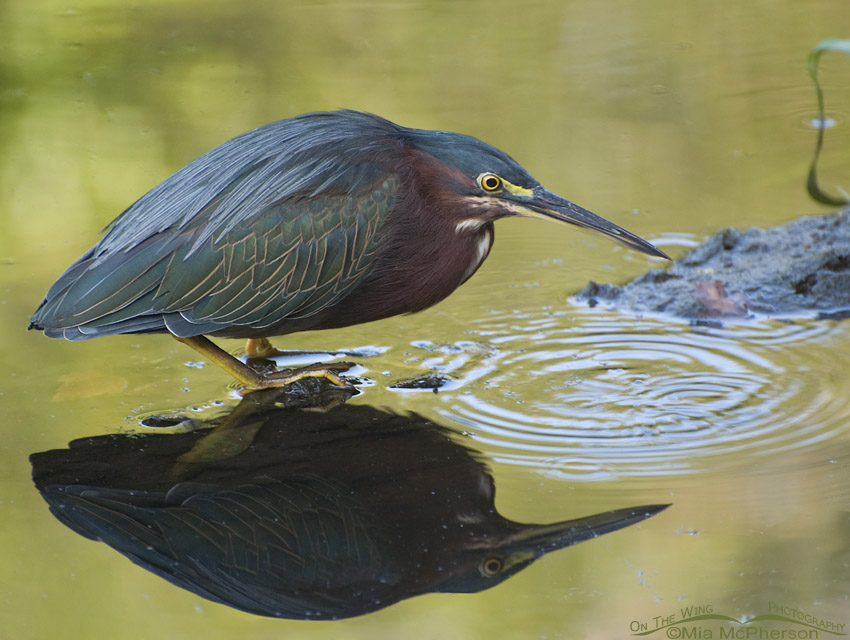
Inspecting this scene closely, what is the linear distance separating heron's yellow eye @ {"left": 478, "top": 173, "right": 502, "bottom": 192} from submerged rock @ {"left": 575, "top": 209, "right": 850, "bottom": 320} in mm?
1087

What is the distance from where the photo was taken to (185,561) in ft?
12.3

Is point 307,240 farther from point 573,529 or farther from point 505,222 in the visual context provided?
point 505,222

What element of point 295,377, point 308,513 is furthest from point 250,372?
point 308,513

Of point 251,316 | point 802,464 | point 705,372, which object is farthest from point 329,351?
point 802,464

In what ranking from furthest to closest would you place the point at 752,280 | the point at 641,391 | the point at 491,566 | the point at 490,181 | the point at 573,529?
1. the point at 752,280
2. the point at 490,181
3. the point at 641,391
4. the point at 573,529
5. the point at 491,566

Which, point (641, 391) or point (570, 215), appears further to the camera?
point (570, 215)

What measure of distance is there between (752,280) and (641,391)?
134 centimetres

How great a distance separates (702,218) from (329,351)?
2527 mm

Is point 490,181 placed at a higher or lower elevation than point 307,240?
higher

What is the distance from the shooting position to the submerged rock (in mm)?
5477

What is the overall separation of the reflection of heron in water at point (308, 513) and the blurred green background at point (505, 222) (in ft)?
0.28

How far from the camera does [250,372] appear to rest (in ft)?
16.3

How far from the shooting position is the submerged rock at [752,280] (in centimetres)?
548

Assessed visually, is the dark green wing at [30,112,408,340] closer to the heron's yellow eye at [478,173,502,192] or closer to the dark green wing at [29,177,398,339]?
the dark green wing at [29,177,398,339]
